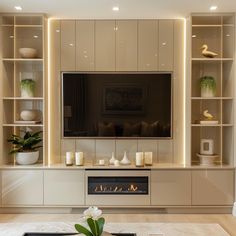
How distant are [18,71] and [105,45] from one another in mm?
1293

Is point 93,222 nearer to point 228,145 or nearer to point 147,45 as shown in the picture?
point 228,145

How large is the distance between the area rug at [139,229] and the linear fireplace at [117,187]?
3.45ft

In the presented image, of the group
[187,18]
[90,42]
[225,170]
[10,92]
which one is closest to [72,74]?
[90,42]

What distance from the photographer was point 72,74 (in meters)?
4.47

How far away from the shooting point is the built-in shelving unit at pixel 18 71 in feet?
14.0

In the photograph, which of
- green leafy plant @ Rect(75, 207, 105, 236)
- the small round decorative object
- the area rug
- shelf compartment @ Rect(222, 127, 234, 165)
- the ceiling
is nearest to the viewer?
green leafy plant @ Rect(75, 207, 105, 236)

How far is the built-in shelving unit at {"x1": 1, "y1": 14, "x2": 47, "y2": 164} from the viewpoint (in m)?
4.27

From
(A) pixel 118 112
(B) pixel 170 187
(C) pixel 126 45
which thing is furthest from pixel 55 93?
(B) pixel 170 187

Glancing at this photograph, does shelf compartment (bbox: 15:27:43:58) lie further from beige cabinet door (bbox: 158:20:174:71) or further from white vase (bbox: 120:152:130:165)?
white vase (bbox: 120:152:130:165)

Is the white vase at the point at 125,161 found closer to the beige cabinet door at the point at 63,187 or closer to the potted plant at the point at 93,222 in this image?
the beige cabinet door at the point at 63,187

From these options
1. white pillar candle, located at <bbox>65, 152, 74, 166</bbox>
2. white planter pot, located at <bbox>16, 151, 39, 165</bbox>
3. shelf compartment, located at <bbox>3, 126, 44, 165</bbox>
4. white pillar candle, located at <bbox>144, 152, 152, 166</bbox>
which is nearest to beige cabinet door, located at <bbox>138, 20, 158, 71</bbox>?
white pillar candle, located at <bbox>144, 152, 152, 166</bbox>

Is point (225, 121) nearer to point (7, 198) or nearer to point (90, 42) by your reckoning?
point (90, 42)

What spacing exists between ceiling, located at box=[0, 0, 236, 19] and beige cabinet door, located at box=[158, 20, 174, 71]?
190mm

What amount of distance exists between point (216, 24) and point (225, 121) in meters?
1.35
